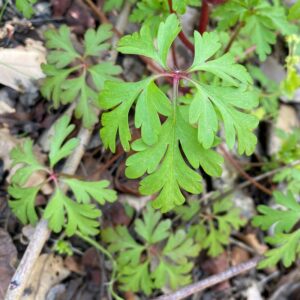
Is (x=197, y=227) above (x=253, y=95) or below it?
below

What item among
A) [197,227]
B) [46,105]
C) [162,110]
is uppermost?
[162,110]

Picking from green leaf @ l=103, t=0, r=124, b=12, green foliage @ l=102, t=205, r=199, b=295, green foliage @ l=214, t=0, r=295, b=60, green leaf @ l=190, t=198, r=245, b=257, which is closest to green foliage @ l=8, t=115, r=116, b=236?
green foliage @ l=102, t=205, r=199, b=295

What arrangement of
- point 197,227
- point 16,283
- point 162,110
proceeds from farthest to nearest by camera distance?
point 197,227 → point 16,283 → point 162,110

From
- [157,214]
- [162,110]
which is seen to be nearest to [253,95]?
[162,110]

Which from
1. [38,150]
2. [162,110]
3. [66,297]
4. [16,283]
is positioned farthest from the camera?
[38,150]

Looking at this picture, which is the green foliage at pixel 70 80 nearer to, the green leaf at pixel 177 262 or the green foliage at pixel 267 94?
the green leaf at pixel 177 262

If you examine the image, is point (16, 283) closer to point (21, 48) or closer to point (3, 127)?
point (3, 127)

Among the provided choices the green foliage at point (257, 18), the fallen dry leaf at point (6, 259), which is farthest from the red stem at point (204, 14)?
the fallen dry leaf at point (6, 259)
